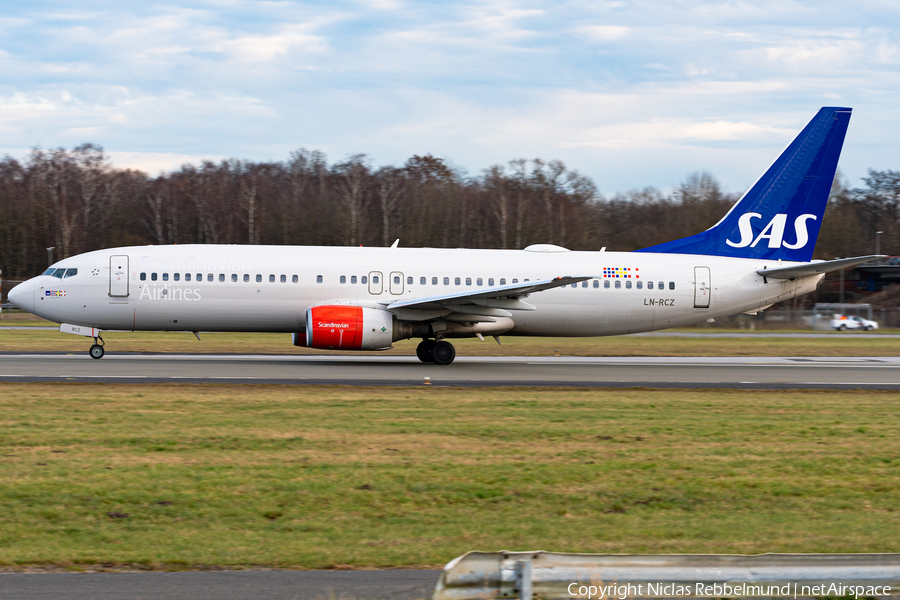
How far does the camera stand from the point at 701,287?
89.0 feet

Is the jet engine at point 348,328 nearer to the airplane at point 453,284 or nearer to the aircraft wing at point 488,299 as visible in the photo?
the airplane at point 453,284

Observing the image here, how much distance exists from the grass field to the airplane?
319 inches

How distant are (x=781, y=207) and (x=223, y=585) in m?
25.7

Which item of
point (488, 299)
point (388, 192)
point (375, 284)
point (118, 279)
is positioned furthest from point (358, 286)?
point (388, 192)

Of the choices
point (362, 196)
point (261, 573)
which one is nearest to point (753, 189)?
point (261, 573)

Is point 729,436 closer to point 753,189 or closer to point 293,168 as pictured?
point 753,189

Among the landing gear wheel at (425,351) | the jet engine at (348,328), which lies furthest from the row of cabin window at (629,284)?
the jet engine at (348,328)

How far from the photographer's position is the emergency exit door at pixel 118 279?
24203 millimetres

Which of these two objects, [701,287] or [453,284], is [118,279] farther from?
[701,287]

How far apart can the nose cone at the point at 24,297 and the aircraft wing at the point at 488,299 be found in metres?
10.2

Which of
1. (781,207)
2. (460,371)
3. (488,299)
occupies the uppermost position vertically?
(781,207)

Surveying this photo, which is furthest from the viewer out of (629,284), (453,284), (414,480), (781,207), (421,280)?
(781,207)

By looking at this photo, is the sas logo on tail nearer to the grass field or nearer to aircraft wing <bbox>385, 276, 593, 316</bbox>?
aircraft wing <bbox>385, 276, 593, 316</bbox>

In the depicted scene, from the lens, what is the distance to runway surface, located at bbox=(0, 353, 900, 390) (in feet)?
66.1
